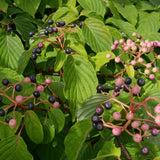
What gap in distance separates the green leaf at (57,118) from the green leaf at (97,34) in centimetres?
72

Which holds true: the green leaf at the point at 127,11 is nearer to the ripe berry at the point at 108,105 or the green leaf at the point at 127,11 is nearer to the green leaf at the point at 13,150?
the ripe berry at the point at 108,105

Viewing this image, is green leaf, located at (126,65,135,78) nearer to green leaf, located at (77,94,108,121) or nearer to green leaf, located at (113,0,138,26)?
green leaf, located at (77,94,108,121)

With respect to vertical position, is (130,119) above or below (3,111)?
below

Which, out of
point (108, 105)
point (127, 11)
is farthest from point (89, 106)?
point (127, 11)

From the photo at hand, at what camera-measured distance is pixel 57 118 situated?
3.50 ft

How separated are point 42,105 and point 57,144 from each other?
343 mm

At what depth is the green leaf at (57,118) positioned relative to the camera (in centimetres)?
106

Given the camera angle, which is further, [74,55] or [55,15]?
[55,15]

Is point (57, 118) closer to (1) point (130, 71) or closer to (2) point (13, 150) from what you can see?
(2) point (13, 150)

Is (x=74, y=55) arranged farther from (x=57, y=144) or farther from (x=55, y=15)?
(x=57, y=144)

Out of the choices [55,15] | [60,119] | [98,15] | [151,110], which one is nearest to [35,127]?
[60,119]

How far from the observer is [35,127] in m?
0.96

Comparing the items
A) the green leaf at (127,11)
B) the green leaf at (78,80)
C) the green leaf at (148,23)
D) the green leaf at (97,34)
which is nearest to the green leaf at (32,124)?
the green leaf at (78,80)

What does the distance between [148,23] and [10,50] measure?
1.52 m
